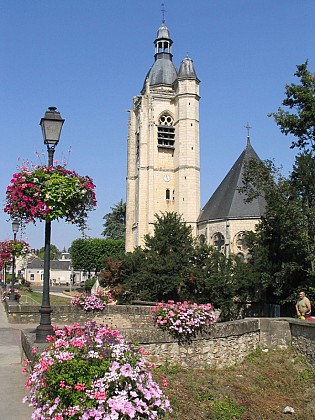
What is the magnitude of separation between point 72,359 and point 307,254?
15.5m

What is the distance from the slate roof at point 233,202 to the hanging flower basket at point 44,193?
33.5 meters

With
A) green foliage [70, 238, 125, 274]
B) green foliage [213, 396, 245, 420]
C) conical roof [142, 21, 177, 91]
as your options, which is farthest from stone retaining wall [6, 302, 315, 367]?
green foliage [70, 238, 125, 274]

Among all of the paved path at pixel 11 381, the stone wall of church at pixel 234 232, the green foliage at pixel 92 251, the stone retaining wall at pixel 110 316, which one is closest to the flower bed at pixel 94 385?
the paved path at pixel 11 381

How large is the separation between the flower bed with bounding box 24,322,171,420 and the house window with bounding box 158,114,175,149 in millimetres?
51059

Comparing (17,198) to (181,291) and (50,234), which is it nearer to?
(50,234)

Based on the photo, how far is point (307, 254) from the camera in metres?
18.4

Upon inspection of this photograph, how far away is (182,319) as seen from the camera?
9102 millimetres

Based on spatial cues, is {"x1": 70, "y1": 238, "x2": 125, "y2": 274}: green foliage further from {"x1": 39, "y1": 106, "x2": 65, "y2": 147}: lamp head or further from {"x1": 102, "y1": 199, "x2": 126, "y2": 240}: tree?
{"x1": 39, "y1": 106, "x2": 65, "y2": 147}: lamp head

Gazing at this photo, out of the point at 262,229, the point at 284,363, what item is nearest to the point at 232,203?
the point at 262,229

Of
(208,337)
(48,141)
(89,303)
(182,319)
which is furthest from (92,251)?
(48,141)

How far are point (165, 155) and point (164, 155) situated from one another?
0.12m

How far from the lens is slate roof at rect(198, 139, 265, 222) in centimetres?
4200

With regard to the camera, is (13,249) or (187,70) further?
(187,70)

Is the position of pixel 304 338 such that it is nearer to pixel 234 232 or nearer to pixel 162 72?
pixel 234 232
